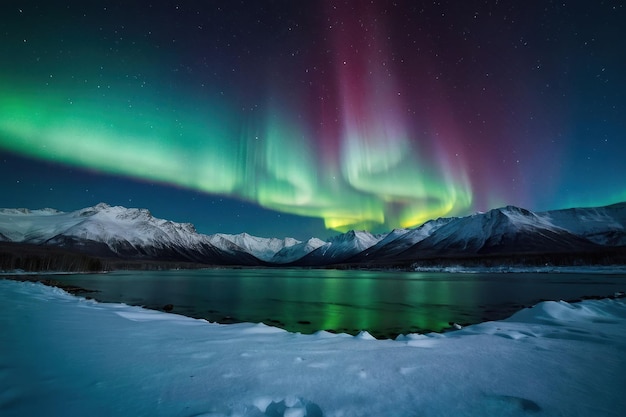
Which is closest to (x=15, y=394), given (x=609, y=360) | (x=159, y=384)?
(x=159, y=384)


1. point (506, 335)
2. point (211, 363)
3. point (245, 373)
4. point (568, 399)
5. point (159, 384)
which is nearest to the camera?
point (568, 399)

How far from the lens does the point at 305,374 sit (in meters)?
7.39

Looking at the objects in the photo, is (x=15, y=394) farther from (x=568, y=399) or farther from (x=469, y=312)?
(x=469, y=312)

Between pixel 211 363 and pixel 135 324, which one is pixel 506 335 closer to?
pixel 211 363

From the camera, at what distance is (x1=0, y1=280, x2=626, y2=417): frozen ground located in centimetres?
566

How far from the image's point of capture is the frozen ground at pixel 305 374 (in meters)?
5.66

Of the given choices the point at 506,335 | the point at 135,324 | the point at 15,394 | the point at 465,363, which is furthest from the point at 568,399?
the point at 135,324

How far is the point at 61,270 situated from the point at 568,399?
161282mm

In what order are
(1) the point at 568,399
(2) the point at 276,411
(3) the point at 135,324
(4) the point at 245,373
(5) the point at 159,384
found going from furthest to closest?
(3) the point at 135,324, (4) the point at 245,373, (5) the point at 159,384, (1) the point at 568,399, (2) the point at 276,411

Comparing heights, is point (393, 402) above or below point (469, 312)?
above

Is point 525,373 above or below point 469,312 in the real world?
above

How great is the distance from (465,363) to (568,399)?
2355mm

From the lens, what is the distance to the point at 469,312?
2927 centimetres

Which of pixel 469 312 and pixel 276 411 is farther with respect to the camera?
pixel 469 312
